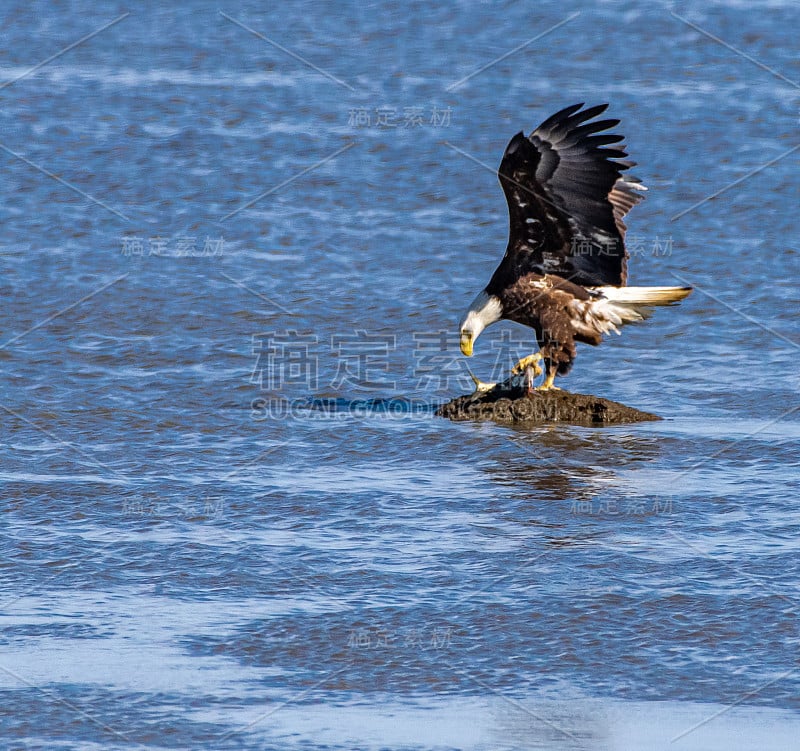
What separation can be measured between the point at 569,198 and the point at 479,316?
789 mm

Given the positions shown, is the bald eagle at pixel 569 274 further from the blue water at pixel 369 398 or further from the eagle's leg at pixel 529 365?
the blue water at pixel 369 398

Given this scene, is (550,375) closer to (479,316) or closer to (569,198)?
(479,316)

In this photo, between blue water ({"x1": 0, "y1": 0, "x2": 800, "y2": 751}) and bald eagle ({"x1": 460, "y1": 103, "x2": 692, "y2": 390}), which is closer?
blue water ({"x1": 0, "y1": 0, "x2": 800, "y2": 751})

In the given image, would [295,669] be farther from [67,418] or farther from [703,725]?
[67,418]

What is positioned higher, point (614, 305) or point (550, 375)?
point (614, 305)

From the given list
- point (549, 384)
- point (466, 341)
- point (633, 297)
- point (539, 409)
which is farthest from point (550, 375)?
point (633, 297)

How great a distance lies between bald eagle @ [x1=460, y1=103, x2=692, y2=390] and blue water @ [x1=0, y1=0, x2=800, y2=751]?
41 cm

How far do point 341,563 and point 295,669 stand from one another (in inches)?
37.2

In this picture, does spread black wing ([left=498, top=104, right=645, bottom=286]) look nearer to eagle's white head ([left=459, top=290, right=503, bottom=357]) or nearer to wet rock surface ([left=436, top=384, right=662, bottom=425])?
eagle's white head ([left=459, top=290, right=503, bottom=357])

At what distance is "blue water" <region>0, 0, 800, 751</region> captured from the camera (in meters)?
5.25

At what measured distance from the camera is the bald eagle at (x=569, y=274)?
28.0 feet

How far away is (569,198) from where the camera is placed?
8500 millimetres

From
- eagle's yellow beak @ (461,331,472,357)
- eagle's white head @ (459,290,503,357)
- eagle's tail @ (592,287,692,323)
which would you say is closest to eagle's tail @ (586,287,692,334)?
eagle's tail @ (592,287,692,323)

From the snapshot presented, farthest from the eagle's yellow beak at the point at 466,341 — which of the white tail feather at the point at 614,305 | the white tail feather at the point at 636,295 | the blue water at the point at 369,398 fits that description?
the white tail feather at the point at 636,295
